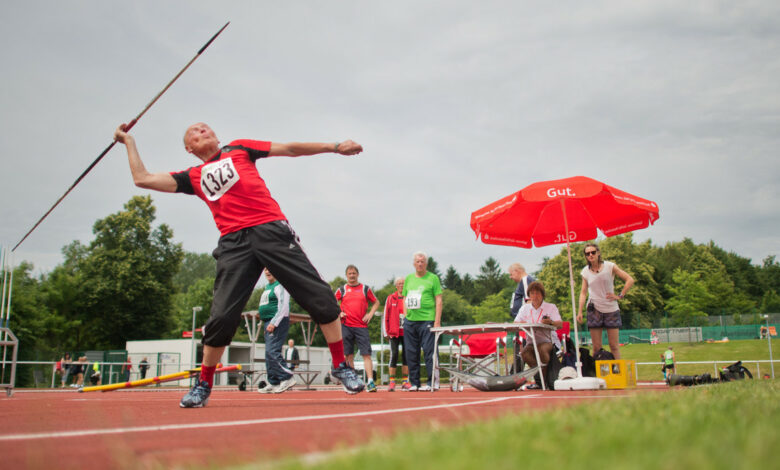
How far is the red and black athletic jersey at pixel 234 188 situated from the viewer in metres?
4.50

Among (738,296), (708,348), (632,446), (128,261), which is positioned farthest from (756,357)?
(128,261)

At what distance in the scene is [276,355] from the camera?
9.05m

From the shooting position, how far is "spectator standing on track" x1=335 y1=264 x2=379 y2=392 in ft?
31.6

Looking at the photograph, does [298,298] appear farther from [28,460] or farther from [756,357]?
[756,357]

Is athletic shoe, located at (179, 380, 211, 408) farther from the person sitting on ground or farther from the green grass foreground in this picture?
the person sitting on ground

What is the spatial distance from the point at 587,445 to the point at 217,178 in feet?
12.3

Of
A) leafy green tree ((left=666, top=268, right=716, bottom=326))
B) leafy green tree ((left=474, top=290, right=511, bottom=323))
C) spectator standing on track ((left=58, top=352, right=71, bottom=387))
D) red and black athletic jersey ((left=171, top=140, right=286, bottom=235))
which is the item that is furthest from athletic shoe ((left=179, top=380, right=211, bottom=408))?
leafy green tree ((left=474, top=290, right=511, bottom=323))

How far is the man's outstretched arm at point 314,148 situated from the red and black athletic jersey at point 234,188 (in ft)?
0.39

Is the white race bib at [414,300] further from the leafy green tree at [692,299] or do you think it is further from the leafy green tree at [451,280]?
the leafy green tree at [451,280]

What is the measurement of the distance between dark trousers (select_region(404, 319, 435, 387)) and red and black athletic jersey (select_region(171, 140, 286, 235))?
4.98 metres

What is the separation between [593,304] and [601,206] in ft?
5.23

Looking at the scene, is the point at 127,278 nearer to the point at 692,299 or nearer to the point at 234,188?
the point at 234,188

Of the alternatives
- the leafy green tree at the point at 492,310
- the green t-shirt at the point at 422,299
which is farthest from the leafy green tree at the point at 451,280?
the green t-shirt at the point at 422,299

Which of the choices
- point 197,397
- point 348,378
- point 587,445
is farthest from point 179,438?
point 348,378
